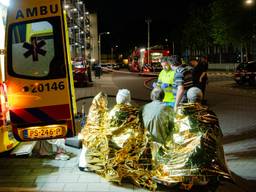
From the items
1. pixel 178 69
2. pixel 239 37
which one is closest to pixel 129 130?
pixel 178 69

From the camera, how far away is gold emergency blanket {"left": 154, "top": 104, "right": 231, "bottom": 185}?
212 inches

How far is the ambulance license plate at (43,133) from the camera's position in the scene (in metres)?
6.01

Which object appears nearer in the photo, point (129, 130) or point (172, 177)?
point (172, 177)

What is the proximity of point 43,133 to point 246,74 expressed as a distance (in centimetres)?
2124

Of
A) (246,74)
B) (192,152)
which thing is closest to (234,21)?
(246,74)

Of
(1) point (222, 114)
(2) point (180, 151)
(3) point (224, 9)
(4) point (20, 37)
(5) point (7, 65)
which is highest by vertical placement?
(3) point (224, 9)

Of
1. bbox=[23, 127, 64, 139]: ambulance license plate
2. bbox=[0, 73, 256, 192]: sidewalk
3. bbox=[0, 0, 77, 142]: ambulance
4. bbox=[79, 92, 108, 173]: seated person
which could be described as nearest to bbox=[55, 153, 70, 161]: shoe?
bbox=[0, 73, 256, 192]: sidewalk

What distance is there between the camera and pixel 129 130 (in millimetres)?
6172

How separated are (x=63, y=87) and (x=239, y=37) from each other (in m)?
Result: 34.8

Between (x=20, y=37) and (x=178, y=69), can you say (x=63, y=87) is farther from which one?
(x=178, y=69)

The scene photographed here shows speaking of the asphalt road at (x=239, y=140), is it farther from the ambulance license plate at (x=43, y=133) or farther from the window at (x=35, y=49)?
the window at (x=35, y=49)

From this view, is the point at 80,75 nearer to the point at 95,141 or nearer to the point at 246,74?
the point at 246,74

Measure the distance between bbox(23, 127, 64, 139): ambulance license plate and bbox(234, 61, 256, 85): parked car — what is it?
20.8m

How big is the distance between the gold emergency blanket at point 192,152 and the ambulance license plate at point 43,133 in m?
1.64
